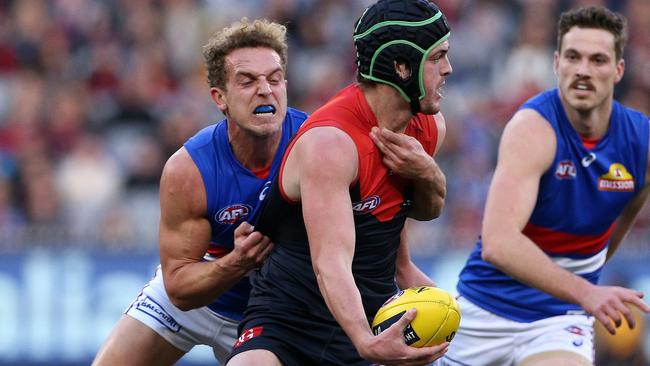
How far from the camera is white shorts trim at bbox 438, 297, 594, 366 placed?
7.00m

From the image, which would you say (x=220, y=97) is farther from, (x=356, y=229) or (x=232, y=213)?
(x=356, y=229)

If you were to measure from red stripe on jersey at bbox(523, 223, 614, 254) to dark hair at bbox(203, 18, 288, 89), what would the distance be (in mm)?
1801

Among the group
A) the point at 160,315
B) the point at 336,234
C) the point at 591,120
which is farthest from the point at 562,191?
the point at 160,315

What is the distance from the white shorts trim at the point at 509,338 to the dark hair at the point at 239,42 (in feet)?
6.44

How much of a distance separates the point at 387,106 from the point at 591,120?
187cm

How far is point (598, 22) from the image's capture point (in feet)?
23.9

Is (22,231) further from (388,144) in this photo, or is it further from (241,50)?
(388,144)

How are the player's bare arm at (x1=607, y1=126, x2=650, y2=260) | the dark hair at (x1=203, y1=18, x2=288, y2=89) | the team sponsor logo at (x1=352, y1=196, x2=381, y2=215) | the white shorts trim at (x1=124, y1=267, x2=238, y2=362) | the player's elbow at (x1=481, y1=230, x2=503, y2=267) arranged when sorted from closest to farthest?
the team sponsor logo at (x1=352, y1=196, x2=381, y2=215)
the player's elbow at (x1=481, y1=230, x2=503, y2=267)
the dark hair at (x1=203, y1=18, x2=288, y2=89)
the white shorts trim at (x1=124, y1=267, x2=238, y2=362)
the player's bare arm at (x1=607, y1=126, x2=650, y2=260)

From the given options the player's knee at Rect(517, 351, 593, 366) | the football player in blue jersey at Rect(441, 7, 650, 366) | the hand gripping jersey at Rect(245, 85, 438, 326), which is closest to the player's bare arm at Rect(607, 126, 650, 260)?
the football player in blue jersey at Rect(441, 7, 650, 366)

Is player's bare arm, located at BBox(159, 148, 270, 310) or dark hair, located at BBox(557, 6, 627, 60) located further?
dark hair, located at BBox(557, 6, 627, 60)

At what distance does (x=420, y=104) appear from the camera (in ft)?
19.0

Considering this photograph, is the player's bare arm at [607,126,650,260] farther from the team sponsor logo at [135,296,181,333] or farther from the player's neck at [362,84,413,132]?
the team sponsor logo at [135,296,181,333]

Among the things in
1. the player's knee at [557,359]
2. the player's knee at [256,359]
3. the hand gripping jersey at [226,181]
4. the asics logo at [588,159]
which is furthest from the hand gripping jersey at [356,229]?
the asics logo at [588,159]

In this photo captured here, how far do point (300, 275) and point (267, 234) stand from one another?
37 centimetres
